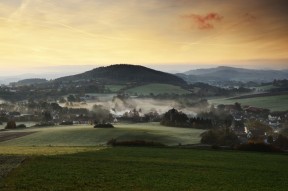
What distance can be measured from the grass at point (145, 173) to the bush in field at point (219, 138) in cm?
3625

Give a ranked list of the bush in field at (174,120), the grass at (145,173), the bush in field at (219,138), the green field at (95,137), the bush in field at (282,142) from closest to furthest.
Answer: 1. the grass at (145,173)
2. the green field at (95,137)
3. the bush in field at (219,138)
4. the bush in field at (282,142)
5. the bush in field at (174,120)

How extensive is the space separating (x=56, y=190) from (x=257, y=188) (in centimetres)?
2273

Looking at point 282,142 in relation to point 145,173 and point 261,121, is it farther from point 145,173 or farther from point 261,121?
point 145,173

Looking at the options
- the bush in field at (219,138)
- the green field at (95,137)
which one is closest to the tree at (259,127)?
the bush in field at (219,138)

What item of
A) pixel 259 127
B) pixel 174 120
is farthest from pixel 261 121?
pixel 174 120

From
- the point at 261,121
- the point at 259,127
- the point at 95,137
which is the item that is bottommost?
the point at 259,127

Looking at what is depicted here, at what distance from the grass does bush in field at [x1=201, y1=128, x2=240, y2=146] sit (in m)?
36.2

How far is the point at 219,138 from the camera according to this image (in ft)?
341

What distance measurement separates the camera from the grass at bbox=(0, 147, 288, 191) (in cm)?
4022

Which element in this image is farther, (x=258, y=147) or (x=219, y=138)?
(x=219, y=138)

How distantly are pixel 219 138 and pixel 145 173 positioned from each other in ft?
202

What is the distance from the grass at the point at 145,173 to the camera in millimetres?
40219

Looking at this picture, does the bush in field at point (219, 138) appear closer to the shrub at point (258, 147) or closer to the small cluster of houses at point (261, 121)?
the small cluster of houses at point (261, 121)

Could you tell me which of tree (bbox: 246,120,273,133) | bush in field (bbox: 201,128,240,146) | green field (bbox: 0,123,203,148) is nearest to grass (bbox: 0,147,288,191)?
green field (bbox: 0,123,203,148)
